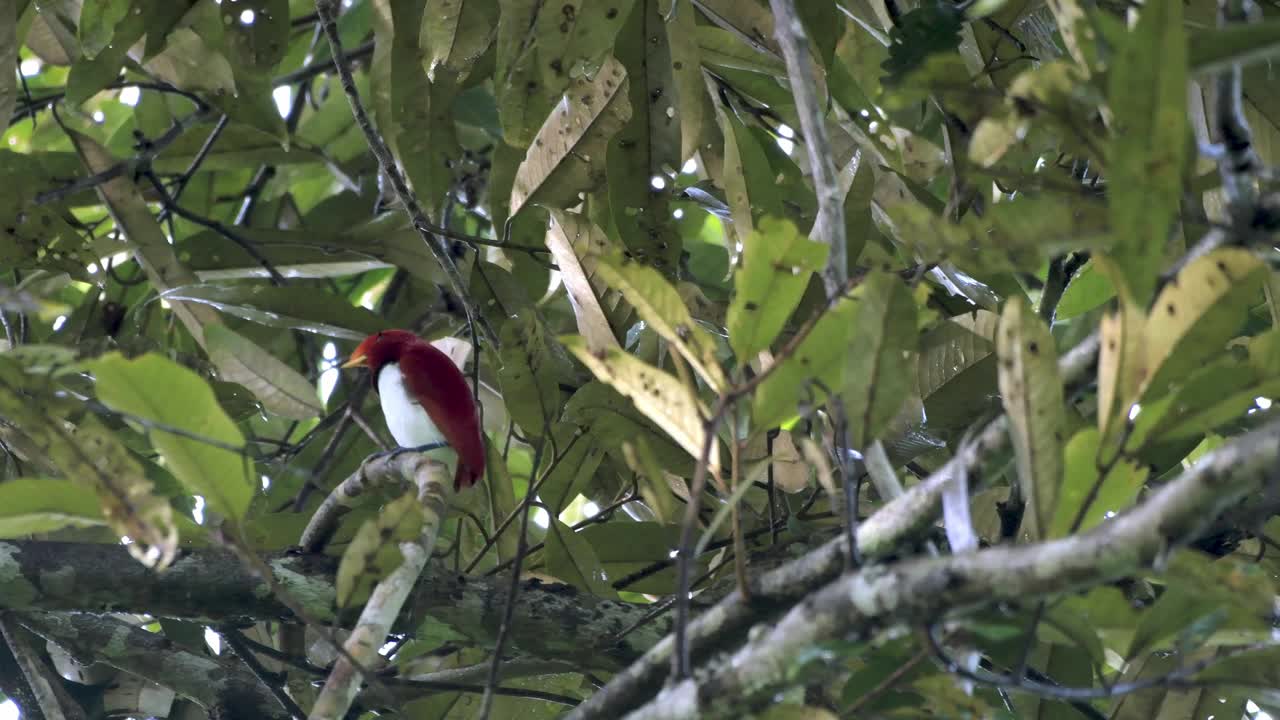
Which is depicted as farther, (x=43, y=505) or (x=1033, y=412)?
(x=43, y=505)

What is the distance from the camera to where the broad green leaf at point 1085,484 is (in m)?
1.33

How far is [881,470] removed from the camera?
1.46 meters

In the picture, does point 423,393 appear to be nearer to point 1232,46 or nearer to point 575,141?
point 575,141

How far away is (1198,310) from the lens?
1.31 metres

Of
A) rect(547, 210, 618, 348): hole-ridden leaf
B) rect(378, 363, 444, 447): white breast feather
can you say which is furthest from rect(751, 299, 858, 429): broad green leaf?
rect(378, 363, 444, 447): white breast feather

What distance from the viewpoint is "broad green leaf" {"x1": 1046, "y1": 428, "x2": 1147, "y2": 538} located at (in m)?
1.33

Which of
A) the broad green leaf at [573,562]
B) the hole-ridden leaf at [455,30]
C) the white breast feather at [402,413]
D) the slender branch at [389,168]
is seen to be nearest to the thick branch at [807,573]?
the broad green leaf at [573,562]

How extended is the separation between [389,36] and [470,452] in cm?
117

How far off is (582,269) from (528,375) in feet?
0.82

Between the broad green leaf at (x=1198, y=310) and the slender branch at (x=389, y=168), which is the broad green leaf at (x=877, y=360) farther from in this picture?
the slender branch at (x=389, y=168)

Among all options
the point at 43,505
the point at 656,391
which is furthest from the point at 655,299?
the point at 43,505

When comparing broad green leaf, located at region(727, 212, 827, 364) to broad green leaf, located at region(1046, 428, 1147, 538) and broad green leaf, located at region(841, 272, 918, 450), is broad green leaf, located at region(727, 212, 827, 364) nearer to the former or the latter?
broad green leaf, located at region(841, 272, 918, 450)

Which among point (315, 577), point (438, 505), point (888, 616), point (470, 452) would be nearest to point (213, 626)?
point (315, 577)

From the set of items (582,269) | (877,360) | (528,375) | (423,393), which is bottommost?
(877,360)
